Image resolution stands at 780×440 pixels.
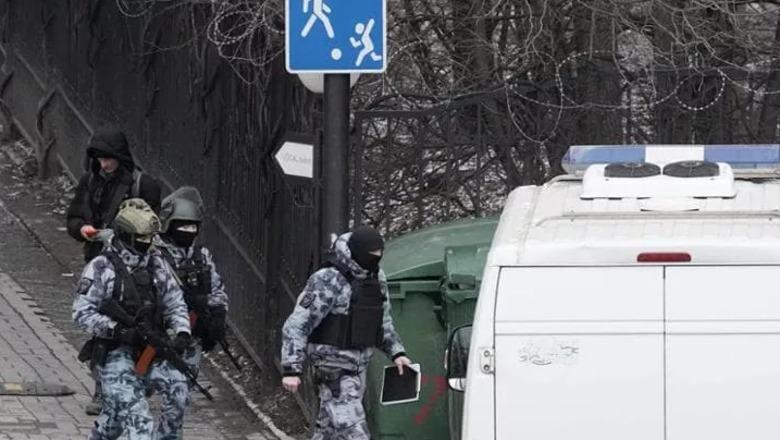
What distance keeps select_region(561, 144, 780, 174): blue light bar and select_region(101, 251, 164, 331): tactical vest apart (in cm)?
229

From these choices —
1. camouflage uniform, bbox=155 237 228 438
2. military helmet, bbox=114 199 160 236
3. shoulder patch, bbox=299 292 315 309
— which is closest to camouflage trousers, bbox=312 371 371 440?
shoulder patch, bbox=299 292 315 309

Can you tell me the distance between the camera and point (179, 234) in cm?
935

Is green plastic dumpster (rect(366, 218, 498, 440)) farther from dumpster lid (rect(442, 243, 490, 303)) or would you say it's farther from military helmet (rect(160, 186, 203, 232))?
military helmet (rect(160, 186, 203, 232))

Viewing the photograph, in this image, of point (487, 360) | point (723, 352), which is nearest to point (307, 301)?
point (487, 360)

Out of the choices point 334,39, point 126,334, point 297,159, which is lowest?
point 126,334

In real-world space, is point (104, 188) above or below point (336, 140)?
below

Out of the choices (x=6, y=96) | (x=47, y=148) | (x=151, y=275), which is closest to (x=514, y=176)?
(x=151, y=275)

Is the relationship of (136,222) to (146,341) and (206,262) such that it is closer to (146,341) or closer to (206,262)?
(146,341)

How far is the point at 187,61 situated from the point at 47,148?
196 inches

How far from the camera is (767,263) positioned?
571 cm

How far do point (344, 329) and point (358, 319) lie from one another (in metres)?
0.11

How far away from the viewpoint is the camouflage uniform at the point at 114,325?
8.55 metres

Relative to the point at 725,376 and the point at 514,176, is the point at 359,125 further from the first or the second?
the point at 725,376

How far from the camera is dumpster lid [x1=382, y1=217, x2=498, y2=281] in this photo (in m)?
8.91
